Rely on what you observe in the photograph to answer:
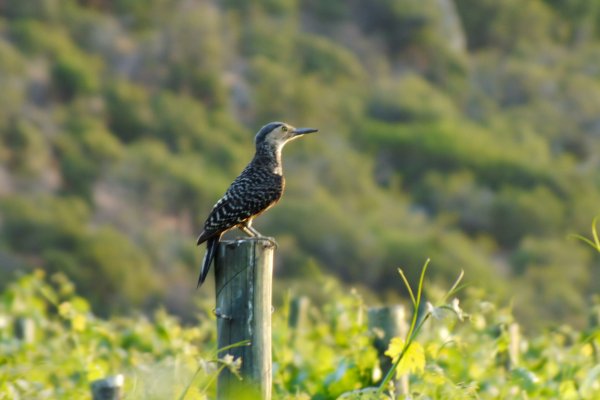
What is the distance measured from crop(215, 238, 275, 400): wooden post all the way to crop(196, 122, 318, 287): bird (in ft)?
2.87

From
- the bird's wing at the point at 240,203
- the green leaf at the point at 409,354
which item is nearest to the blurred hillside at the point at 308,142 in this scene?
the bird's wing at the point at 240,203

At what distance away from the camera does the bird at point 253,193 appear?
6.33m

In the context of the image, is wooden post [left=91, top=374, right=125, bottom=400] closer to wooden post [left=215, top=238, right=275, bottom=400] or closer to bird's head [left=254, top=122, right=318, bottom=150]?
wooden post [left=215, top=238, right=275, bottom=400]

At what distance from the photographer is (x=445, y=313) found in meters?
4.53

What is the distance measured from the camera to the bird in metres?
6.33

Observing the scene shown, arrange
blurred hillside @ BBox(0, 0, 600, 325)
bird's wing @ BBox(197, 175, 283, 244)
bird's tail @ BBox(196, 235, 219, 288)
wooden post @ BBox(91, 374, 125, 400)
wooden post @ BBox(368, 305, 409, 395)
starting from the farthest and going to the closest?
blurred hillside @ BBox(0, 0, 600, 325)
bird's wing @ BBox(197, 175, 283, 244)
wooden post @ BBox(368, 305, 409, 395)
bird's tail @ BBox(196, 235, 219, 288)
wooden post @ BBox(91, 374, 125, 400)

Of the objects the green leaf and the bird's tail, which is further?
the bird's tail

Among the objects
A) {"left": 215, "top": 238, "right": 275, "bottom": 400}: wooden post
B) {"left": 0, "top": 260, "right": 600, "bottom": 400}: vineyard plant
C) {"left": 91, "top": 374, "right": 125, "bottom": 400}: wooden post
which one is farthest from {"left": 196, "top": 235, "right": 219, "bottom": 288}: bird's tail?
{"left": 91, "top": 374, "right": 125, "bottom": 400}: wooden post

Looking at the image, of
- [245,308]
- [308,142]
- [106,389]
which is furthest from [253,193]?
[308,142]

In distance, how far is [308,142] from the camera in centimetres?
4672

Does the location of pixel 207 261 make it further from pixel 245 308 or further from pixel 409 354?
pixel 409 354

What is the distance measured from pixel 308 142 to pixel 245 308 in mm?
41841

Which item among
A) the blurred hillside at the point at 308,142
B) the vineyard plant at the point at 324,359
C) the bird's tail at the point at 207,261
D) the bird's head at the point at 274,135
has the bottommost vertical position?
the vineyard plant at the point at 324,359

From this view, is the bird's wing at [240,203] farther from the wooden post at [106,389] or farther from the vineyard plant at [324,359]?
the wooden post at [106,389]
